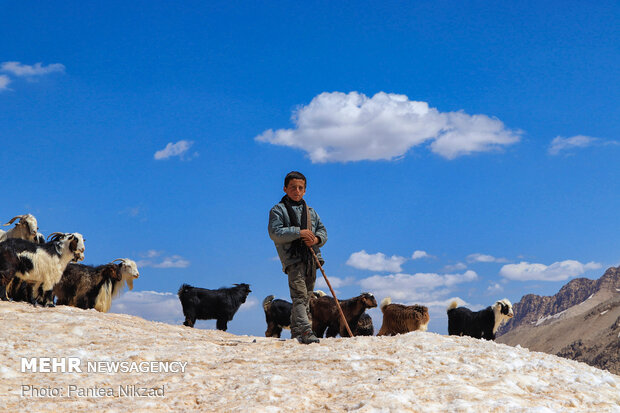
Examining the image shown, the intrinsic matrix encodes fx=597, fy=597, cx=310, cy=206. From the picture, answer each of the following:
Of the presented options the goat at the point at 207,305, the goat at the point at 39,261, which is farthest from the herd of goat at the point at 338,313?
the goat at the point at 39,261

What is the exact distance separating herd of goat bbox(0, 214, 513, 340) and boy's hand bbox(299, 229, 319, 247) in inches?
188

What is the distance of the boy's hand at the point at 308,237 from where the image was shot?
8.34 m

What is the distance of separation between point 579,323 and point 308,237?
35.7 metres

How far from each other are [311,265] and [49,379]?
367 cm

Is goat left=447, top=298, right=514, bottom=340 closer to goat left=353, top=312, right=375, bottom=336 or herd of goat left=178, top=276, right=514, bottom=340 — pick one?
herd of goat left=178, top=276, right=514, bottom=340

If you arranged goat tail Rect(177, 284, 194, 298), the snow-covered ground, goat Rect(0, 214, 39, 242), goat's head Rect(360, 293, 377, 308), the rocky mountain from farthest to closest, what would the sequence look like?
1. the rocky mountain
2. goat Rect(0, 214, 39, 242)
3. goat tail Rect(177, 284, 194, 298)
4. goat's head Rect(360, 293, 377, 308)
5. the snow-covered ground

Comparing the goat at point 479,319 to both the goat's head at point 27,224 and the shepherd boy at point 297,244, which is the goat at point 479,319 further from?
the goat's head at point 27,224

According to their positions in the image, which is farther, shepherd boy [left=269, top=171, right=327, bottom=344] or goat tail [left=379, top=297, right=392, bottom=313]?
goat tail [left=379, top=297, right=392, bottom=313]

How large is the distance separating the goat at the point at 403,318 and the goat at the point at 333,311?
2.09 feet

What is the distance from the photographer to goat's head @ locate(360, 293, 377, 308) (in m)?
13.9

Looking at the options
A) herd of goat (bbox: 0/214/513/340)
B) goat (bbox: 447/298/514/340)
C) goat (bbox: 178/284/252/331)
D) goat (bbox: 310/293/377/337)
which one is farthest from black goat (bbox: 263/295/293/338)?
goat (bbox: 447/298/514/340)

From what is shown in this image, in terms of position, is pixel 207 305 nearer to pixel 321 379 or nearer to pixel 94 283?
pixel 94 283

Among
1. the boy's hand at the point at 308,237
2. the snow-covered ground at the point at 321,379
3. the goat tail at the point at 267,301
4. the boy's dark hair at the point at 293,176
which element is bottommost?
the snow-covered ground at the point at 321,379

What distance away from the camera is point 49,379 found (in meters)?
7.05
